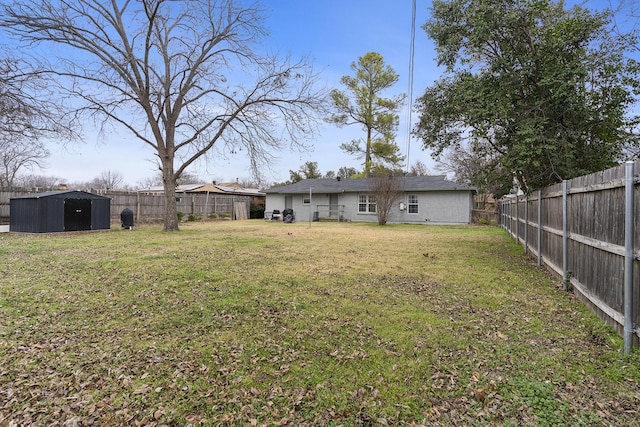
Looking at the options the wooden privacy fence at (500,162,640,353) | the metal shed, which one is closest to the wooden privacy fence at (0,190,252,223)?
the metal shed

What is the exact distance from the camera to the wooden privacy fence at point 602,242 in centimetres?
296

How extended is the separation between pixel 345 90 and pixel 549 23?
22.0 metres

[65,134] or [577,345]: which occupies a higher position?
[65,134]

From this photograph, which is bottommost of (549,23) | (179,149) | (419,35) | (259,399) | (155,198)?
(259,399)

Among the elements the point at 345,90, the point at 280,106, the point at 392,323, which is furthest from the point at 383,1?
the point at 345,90

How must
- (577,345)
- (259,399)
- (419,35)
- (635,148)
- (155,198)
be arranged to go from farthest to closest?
(155,198)
(419,35)
(635,148)
(577,345)
(259,399)

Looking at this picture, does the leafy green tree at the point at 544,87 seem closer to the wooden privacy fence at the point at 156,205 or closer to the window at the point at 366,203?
the window at the point at 366,203

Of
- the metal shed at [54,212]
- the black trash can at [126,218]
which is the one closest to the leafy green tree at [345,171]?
the black trash can at [126,218]

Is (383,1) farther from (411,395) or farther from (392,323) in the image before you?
(411,395)

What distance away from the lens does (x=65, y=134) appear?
295 inches

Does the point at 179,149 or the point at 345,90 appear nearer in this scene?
the point at 179,149

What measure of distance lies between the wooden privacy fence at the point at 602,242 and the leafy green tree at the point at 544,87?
1.27 meters

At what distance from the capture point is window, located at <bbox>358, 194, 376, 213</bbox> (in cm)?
2220

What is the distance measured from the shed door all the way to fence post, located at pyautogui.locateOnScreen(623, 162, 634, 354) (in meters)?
15.7
